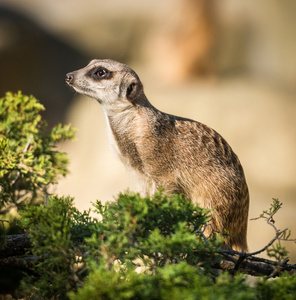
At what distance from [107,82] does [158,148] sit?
463 mm

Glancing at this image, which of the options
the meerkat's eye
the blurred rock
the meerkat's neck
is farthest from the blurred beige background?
the meerkat's eye

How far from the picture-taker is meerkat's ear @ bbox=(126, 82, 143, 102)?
2197mm

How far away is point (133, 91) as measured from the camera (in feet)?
7.25

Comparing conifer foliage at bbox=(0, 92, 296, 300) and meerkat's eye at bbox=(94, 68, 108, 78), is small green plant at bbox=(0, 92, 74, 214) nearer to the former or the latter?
meerkat's eye at bbox=(94, 68, 108, 78)

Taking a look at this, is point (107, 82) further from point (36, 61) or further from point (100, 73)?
point (36, 61)

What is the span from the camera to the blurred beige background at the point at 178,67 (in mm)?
5727

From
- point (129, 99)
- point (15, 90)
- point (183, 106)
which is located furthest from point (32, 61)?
point (129, 99)

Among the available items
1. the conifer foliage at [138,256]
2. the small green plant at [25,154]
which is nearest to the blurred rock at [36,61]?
the small green plant at [25,154]

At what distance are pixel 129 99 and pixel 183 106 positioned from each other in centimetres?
413

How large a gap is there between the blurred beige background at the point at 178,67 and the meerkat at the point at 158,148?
307 centimetres

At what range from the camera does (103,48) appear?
7355 mm

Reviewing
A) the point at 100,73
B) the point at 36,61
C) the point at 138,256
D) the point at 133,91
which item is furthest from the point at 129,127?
the point at 36,61

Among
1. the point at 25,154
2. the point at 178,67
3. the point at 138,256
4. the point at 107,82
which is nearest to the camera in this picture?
the point at 138,256

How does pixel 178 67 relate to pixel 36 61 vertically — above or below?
above
